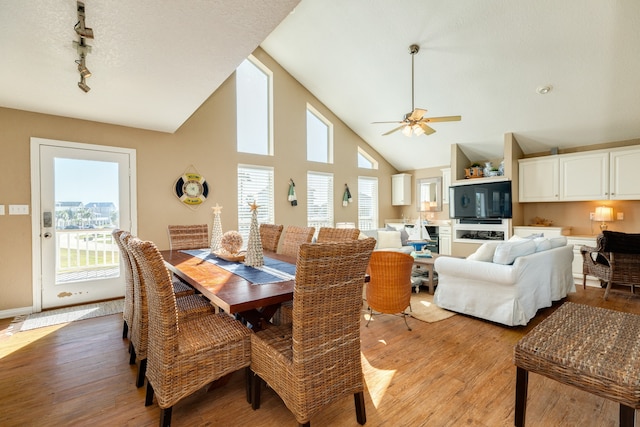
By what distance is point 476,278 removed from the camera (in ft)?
10.3

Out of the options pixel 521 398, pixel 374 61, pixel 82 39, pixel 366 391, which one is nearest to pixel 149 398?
pixel 366 391

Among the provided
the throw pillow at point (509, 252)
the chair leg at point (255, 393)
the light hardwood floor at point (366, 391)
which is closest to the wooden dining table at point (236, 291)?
the chair leg at point (255, 393)

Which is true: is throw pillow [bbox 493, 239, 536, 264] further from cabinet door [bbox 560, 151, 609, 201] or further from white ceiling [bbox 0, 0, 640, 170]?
cabinet door [bbox 560, 151, 609, 201]

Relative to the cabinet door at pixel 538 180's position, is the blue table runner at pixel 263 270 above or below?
below

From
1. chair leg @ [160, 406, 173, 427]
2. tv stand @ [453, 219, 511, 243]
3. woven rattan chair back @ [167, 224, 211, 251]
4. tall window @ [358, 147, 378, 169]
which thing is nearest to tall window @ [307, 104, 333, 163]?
tall window @ [358, 147, 378, 169]

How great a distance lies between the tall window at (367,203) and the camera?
7.02 m

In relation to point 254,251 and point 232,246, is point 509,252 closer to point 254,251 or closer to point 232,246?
point 254,251

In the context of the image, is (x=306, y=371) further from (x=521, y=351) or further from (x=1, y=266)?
(x=1, y=266)

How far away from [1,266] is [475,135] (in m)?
7.38

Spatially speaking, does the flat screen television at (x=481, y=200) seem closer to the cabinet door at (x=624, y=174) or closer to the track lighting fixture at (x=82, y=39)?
the cabinet door at (x=624, y=174)

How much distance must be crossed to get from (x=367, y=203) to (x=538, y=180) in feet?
11.2

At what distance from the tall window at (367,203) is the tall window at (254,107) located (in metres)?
2.54

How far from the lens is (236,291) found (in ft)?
5.61

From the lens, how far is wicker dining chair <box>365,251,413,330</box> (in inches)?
109
